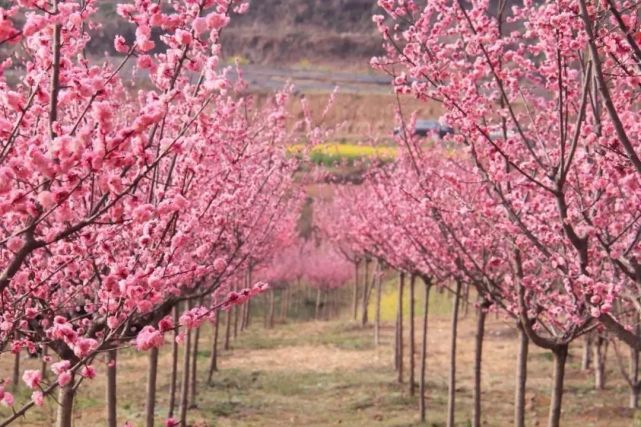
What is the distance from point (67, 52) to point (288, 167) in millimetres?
7515

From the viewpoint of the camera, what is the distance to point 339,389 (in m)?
17.0

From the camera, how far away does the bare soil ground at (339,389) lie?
1398cm

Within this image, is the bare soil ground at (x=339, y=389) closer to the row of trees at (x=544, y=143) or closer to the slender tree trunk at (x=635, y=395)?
the slender tree trunk at (x=635, y=395)

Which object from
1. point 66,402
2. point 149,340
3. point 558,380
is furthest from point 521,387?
point 149,340

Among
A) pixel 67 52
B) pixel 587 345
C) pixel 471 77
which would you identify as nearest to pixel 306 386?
pixel 587 345

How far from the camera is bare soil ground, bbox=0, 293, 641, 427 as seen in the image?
1398 cm

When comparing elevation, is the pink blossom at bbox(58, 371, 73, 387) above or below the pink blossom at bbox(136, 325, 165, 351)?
below

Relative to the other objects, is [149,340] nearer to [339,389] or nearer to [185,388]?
[185,388]

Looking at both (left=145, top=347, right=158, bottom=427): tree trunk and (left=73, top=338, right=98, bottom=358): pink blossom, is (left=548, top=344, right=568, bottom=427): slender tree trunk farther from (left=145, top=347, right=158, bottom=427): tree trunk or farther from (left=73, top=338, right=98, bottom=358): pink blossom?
(left=145, top=347, right=158, bottom=427): tree trunk

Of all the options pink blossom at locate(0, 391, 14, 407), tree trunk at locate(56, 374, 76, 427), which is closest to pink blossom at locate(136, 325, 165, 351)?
pink blossom at locate(0, 391, 14, 407)

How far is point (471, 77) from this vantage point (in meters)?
6.16

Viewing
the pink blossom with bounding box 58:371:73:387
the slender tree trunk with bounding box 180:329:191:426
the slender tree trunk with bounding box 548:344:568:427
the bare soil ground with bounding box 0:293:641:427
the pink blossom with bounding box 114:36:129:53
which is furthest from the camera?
the bare soil ground with bounding box 0:293:641:427

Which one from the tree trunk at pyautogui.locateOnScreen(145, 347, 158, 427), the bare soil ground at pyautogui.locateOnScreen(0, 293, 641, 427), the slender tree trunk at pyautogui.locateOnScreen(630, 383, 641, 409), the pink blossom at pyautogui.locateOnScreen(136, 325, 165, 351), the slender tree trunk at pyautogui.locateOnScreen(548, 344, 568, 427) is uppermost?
the pink blossom at pyautogui.locateOnScreen(136, 325, 165, 351)

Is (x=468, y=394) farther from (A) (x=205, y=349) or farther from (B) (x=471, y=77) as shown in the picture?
(B) (x=471, y=77)
